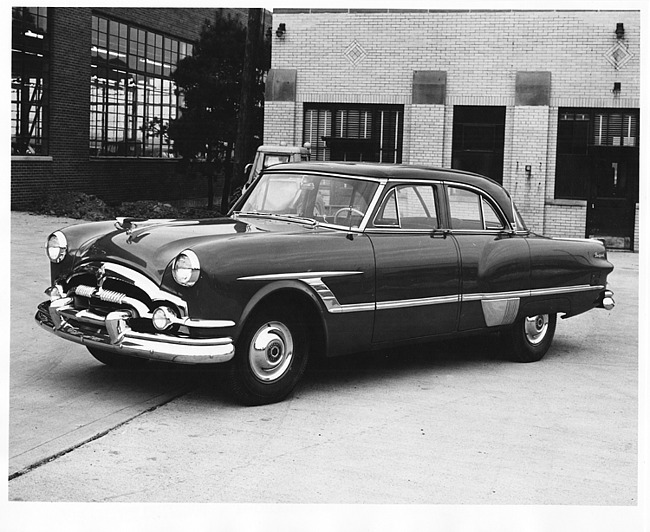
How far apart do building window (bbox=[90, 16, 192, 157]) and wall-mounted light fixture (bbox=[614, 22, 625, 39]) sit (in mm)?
13183

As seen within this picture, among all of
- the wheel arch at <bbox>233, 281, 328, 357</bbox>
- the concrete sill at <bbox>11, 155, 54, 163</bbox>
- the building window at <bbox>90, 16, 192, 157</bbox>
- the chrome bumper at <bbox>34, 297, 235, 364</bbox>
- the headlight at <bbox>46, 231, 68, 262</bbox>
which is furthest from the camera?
the building window at <bbox>90, 16, 192, 157</bbox>

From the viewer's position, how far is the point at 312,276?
5.90 metres

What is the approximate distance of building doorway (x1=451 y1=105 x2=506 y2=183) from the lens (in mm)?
20062

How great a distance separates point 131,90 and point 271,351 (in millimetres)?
23483

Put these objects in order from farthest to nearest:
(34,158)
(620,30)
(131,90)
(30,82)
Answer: (131,90), (30,82), (34,158), (620,30)

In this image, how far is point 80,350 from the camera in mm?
7316

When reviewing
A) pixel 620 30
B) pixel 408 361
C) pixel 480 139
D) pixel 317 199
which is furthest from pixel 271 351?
pixel 620 30

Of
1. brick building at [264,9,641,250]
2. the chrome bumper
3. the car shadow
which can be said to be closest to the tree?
brick building at [264,9,641,250]

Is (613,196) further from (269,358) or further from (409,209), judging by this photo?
(269,358)

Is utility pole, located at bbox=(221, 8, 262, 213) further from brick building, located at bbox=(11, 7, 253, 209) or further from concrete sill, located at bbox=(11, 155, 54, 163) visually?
concrete sill, located at bbox=(11, 155, 54, 163)

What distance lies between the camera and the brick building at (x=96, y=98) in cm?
2288

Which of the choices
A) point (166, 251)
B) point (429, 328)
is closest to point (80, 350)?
point (166, 251)

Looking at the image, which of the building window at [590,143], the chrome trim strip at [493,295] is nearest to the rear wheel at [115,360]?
the chrome trim strip at [493,295]

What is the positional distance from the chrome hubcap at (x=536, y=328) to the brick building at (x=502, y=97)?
12.5 meters
